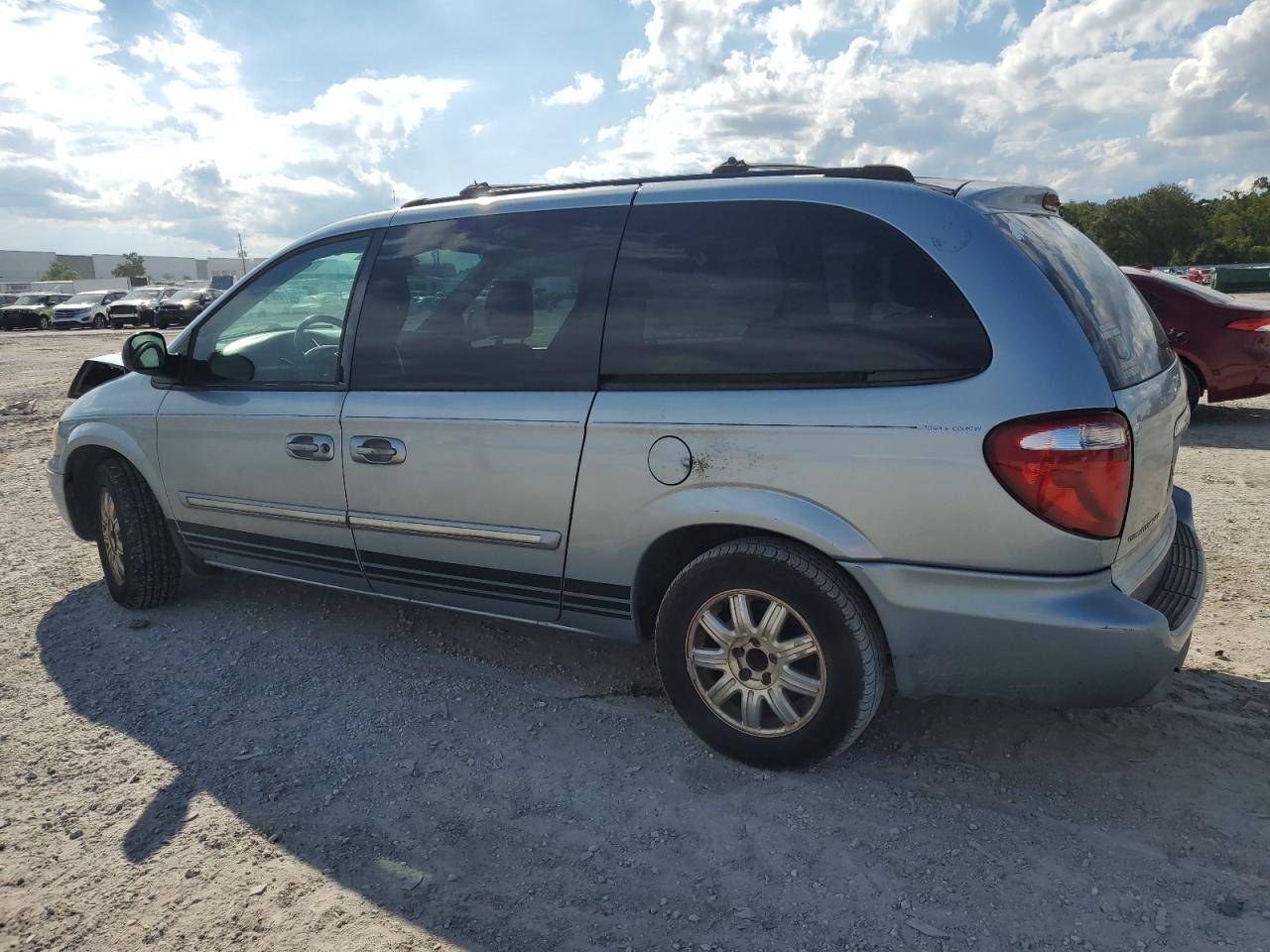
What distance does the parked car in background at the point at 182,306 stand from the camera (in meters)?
A: 34.6

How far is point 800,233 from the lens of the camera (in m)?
2.94

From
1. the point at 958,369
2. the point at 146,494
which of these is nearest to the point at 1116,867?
the point at 958,369

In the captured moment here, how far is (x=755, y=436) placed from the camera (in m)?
2.87

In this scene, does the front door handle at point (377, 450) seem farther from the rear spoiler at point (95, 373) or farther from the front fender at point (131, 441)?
the rear spoiler at point (95, 373)

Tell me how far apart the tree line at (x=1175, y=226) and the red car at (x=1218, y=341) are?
65039mm

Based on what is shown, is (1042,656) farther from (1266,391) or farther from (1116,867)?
(1266,391)

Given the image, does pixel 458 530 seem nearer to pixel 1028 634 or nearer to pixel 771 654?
pixel 771 654

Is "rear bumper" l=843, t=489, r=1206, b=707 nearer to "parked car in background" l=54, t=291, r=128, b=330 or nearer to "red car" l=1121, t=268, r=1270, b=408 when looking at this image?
"red car" l=1121, t=268, r=1270, b=408

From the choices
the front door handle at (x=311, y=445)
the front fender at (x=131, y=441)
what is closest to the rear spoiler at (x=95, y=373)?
the front fender at (x=131, y=441)

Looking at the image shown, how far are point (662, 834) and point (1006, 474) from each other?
1437 millimetres

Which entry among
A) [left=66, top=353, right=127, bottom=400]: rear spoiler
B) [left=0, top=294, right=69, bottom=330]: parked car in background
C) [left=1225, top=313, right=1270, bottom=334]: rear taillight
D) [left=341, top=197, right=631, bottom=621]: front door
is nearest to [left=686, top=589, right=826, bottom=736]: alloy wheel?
[left=341, top=197, right=631, bottom=621]: front door

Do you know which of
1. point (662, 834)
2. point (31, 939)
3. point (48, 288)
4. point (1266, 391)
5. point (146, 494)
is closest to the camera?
point (31, 939)

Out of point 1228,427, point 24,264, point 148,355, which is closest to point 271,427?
point 148,355

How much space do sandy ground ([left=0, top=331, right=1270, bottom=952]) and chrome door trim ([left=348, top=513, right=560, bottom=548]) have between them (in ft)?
2.19
